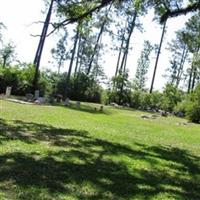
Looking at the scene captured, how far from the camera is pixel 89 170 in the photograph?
33.7ft

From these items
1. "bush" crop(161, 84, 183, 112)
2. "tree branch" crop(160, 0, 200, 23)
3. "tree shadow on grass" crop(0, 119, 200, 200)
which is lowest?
"tree shadow on grass" crop(0, 119, 200, 200)

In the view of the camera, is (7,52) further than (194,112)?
Yes

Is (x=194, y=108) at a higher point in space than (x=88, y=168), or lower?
higher

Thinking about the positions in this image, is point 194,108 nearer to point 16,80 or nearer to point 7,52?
point 16,80

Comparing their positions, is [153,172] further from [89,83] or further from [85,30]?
[89,83]

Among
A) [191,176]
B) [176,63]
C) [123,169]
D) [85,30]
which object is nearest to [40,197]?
[123,169]

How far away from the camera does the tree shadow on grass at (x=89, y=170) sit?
8.30 m

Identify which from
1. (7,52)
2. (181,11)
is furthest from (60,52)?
(181,11)

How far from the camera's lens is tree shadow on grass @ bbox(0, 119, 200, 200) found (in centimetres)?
830

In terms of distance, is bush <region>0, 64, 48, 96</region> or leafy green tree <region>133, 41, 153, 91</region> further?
leafy green tree <region>133, 41, 153, 91</region>

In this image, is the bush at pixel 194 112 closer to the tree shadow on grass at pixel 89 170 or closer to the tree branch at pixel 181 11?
the tree branch at pixel 181 11

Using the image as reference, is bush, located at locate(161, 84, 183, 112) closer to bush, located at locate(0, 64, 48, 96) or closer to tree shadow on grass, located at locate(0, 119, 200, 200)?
bush, located at locate(0, 64, 48, 96)

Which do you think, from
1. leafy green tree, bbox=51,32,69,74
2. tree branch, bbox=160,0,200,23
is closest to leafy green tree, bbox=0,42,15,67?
leafy green tree, bbox=51,32,69,74

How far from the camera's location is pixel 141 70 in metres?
87.9
